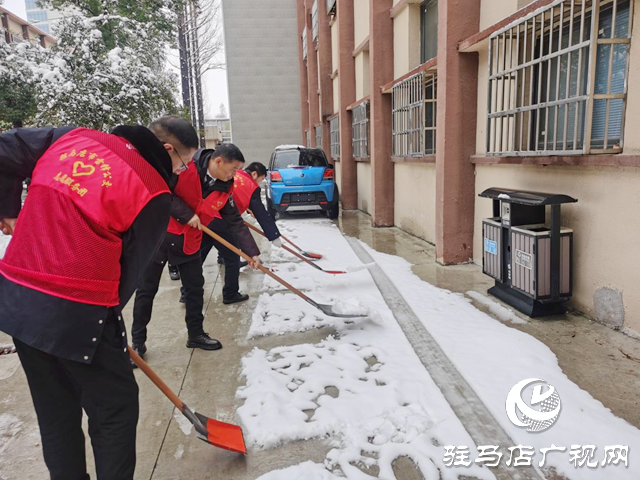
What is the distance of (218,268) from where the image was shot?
6.27m

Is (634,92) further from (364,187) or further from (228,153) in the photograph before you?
(364,187)

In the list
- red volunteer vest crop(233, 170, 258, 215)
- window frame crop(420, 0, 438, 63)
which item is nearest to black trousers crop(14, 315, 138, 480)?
red volunteer vest crop(233, 170, 258, 215)

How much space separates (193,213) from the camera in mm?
3307

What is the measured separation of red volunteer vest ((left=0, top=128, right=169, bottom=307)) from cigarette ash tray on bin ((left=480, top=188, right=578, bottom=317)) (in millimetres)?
3112

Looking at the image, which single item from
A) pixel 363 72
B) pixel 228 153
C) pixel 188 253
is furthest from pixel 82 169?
pixel 363 72

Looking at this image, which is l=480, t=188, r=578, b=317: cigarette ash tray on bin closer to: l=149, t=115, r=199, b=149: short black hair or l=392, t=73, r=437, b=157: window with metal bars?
l=149, t=115, r=199, b=149: short black hair

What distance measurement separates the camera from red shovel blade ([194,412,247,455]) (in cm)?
219

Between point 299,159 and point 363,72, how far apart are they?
2.58 meters

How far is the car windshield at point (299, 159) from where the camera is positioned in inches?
411

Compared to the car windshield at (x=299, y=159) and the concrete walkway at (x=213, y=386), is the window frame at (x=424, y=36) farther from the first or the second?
the concrete walkway at (x=213, y=386)

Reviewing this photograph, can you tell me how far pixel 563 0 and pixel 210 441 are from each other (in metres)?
3.93

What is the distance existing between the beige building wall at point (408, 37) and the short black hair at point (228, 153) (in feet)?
16.5

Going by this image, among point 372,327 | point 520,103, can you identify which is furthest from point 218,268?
point 520,103

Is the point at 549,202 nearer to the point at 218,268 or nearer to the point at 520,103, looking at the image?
the point at 520,103
